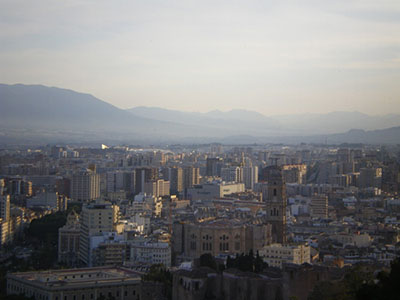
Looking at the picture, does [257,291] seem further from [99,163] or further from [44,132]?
[44,132]

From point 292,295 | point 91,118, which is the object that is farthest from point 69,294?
point 91,118

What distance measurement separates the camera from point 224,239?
2644cm

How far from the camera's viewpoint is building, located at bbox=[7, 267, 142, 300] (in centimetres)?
2008

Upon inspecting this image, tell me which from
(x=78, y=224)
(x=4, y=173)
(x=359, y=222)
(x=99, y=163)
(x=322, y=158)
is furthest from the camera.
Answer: (x=99, y=163)

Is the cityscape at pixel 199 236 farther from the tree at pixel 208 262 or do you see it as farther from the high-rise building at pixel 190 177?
the high-rise building at pixel 190 177

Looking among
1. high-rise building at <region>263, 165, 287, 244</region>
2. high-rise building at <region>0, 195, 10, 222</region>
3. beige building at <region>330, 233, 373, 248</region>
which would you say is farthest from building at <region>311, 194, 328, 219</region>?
high-rise building at <region>0, 195, 10, 222</region>

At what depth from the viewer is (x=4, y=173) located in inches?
2312

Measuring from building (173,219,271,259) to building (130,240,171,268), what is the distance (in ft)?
2.68

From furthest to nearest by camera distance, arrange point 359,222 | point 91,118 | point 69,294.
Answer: point 91,118 → point 359,222 → point 69,294

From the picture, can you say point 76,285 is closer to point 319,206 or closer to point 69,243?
point 69,243

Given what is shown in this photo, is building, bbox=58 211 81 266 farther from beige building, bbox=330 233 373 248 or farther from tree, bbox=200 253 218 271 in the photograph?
beige building, bbox=330 233 373 248

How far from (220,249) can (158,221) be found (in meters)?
10.3

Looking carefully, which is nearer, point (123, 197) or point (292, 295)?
point (292, 295)

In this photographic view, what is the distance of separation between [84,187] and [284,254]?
31.7 meters
